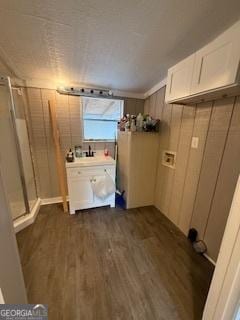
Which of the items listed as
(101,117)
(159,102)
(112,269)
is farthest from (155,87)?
(112,269)

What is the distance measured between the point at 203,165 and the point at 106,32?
1.62 metres

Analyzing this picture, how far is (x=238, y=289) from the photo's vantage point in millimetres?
692

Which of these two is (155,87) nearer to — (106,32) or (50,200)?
(106,32)

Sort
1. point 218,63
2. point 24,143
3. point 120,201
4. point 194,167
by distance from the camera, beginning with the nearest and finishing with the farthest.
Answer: point 218,63 → point 194,167 → point 24,143 → point 120,201

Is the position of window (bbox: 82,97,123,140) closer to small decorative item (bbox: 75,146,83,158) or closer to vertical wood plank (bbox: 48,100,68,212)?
small decorative item (bbox: 75,146,83,158)

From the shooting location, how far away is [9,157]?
184cm

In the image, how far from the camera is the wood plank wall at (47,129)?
229 centimetres

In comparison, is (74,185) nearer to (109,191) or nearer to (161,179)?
(109,191)

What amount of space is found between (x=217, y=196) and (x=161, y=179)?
96 cm

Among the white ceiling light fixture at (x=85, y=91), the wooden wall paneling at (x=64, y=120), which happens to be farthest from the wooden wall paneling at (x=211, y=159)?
the wooden wall paneling at (x=64, y=120)

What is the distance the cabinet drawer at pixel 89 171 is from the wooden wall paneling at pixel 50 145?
2.10ft

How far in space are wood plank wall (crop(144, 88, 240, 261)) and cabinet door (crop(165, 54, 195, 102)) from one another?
0.32 m

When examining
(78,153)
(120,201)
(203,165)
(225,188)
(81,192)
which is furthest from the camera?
(120,201)

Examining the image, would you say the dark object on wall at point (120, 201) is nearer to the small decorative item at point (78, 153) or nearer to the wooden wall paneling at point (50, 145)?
the small decorative item at point (78, 153)
